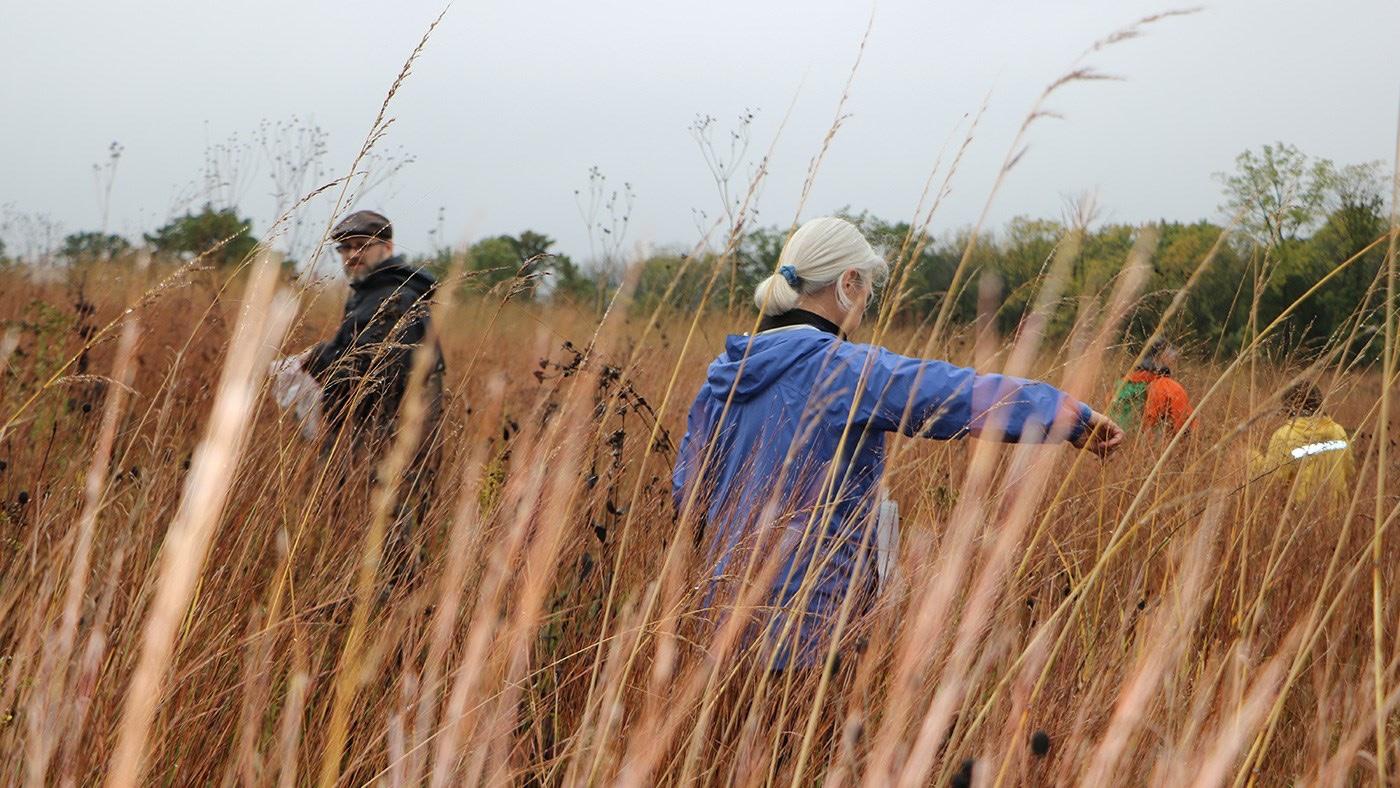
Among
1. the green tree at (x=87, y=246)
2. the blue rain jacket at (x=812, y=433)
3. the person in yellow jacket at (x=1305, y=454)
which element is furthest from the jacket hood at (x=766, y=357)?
the green tree at (x=87, y=246)

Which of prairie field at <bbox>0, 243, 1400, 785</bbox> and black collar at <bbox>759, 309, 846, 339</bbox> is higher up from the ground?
black collar at <bbox>759, 309, 846, 339</bbox>

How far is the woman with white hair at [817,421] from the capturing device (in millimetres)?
1706

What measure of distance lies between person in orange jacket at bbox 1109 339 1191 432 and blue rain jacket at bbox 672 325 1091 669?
0.62 m

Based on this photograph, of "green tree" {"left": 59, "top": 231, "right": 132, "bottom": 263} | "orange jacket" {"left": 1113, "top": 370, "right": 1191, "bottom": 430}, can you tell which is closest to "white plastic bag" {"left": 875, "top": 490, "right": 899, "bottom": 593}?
"orange jacket" {"left": 1113, "top": 370, "right": 1191, "bottom": 430}

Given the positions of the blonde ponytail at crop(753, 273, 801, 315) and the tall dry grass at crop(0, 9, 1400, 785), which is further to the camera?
the blonde ponytail at crop(753, 273, 801, 315)

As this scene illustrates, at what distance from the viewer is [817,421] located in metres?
1.61

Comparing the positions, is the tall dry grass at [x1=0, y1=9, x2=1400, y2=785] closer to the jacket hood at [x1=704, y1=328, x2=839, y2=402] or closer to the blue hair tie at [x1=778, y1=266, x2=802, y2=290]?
the jacket hood at [x1=704, y1=328, x2=839, y2=402]

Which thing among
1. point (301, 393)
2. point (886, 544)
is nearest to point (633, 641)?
point (886, 544)

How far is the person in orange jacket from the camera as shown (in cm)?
259

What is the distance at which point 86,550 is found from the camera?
4.45 feet

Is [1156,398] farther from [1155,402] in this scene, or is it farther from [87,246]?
[87,246]

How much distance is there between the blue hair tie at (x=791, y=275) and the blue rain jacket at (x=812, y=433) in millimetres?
123

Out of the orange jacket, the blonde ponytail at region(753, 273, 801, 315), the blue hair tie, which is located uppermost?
the blue hair tie

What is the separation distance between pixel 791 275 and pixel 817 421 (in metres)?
0.70
